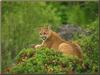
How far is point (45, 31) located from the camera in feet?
30.4

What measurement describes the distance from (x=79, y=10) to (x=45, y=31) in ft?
2.14

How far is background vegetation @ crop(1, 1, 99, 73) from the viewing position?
30.2 feet

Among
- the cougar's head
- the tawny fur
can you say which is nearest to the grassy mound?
the tawny fur

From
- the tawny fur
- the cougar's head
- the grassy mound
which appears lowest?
the grassy mound

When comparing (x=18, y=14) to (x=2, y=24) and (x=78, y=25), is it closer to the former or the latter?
(x=2, y=24)

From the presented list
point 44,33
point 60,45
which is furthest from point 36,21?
point 60,45

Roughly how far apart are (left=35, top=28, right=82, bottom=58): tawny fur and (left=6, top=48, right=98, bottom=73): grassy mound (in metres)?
0.07

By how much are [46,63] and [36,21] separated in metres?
0.70

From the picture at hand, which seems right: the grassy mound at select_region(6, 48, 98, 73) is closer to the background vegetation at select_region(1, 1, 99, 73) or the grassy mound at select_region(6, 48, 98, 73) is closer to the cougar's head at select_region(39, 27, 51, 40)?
the background vegetation at select_region(1, 1, 99, 73)

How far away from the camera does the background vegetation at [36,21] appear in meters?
9.22

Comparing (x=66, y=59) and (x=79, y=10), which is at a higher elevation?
(x=79, y=10)

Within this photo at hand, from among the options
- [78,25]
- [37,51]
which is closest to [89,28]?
[78,25]

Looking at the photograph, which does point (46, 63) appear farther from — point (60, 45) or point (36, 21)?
point (36, 21)

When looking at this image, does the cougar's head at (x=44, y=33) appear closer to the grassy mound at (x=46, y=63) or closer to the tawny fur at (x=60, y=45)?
the tawny fur at (x=60, y=45)
